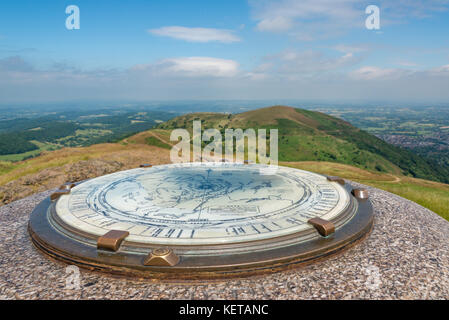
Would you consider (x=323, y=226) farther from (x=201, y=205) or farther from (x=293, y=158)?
(x=293, y=158)

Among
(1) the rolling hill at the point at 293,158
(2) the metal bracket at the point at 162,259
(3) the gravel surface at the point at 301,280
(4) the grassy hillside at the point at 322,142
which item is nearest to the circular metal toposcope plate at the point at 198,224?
(2) the metal bracket at the point at 162,259

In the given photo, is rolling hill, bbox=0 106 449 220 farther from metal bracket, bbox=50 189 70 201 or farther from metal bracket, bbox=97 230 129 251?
metal bracket, bbox=97 230 129 251

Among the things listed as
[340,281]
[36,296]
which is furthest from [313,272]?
[36,296]

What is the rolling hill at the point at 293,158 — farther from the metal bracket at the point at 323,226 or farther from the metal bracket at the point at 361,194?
the metal bracket at the point at 323,226

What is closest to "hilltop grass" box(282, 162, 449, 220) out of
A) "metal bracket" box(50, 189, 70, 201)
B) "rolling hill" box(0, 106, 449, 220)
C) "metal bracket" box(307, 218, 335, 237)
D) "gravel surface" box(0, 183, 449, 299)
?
"rolling hill" box(0, 106, 449, 220)

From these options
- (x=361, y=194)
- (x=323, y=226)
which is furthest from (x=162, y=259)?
(x=361, y=194)

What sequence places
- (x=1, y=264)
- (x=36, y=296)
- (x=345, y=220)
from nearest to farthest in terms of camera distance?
1. (x=36, y=296)
2. (x=1, y=264)
3. (x=345, y=220)
